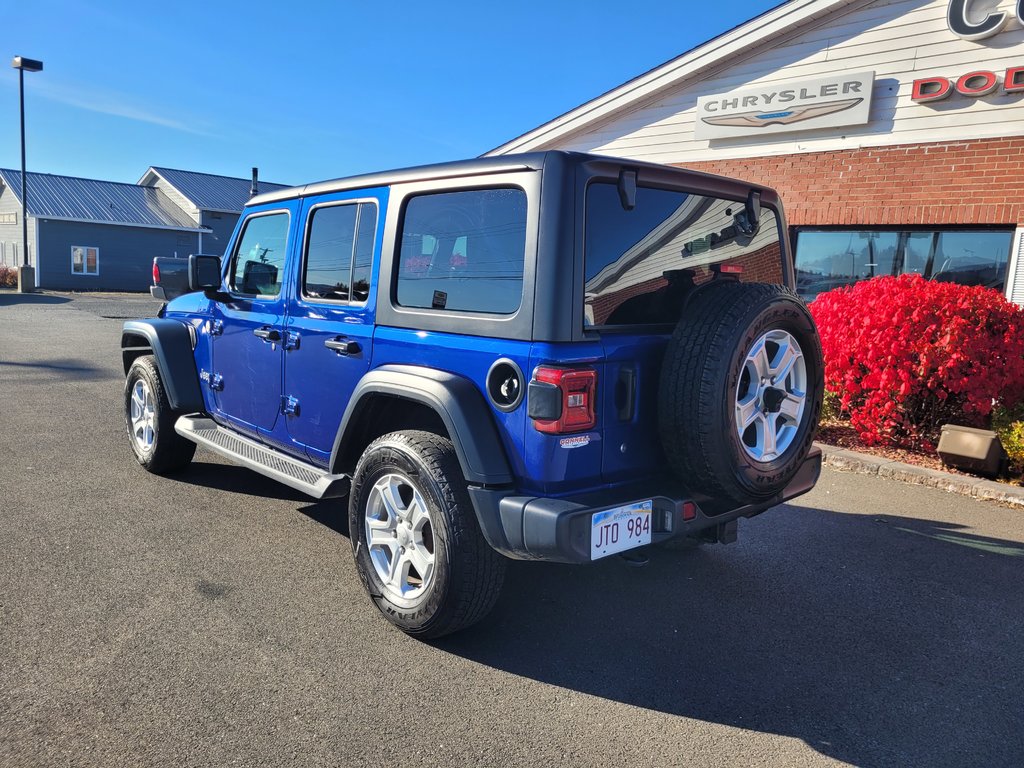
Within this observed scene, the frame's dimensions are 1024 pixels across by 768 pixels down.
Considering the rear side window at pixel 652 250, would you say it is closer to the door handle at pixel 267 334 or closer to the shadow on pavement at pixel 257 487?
the door handle at pixel 267 334

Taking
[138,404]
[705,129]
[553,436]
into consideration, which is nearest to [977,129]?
[705,129]

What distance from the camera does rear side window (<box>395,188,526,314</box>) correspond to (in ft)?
10.1

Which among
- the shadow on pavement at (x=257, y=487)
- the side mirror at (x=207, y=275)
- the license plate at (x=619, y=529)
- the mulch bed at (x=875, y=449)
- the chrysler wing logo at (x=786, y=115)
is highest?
the chrysler wing logo at (x=786, y=115)

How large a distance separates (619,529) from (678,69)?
9289 mm

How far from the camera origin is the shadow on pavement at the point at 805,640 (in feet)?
9.24

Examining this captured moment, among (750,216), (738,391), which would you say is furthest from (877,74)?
(738,391)

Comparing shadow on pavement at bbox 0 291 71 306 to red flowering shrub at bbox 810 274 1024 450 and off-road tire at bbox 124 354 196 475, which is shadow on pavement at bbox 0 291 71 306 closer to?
off-road tire at bbox 124 354 196 475

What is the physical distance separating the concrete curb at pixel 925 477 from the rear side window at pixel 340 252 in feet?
11.6

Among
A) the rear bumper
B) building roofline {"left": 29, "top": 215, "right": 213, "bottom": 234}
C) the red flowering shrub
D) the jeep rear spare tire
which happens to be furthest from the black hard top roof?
building roofline {"left": 29, "top": 215, "right": 213, "bottom": 234}

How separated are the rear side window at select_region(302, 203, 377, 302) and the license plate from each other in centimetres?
161

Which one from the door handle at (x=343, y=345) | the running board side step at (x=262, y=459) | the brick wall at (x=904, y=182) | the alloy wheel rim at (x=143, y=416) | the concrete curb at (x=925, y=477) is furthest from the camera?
the brick wall at (x=904, y=182)

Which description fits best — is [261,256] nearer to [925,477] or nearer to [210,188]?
[925,477]

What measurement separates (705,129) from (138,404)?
26.9ft

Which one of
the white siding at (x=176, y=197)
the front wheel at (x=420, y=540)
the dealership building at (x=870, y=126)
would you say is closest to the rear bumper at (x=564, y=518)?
the front wheel at (x=420, y=540)
